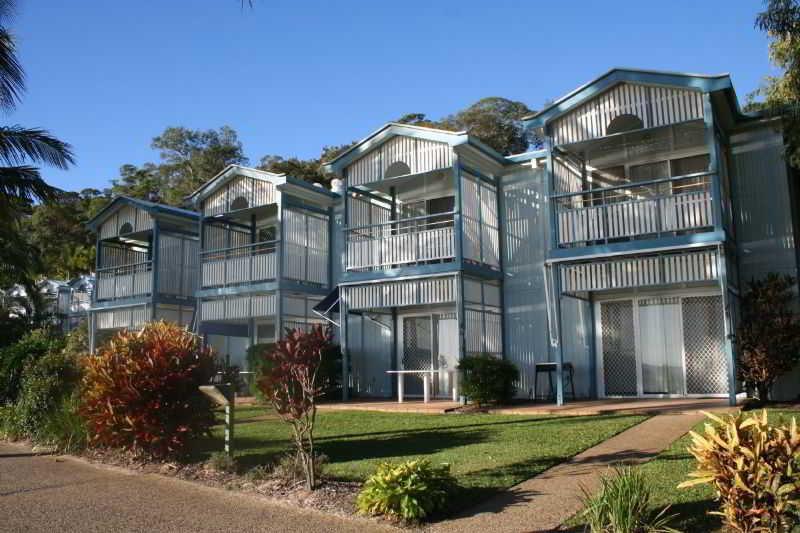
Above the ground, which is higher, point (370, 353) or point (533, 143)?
point (533, 143)

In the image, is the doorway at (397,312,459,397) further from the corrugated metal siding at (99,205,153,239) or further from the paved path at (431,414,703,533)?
the corrugated metal siding at (99,205,153,239)

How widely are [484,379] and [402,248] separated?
13.3 feet

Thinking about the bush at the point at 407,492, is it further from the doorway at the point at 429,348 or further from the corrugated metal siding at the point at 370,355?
the corrugated metal siding at the point at 370,355

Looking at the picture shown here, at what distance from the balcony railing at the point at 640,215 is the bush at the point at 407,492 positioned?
9.23 meters

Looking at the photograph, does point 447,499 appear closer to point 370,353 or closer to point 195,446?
point 195,446

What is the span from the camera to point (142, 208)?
Answer: 80.3ft

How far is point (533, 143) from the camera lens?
4266cm

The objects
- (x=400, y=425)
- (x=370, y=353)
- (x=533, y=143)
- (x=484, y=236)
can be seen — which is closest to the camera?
(x=400, y=425)

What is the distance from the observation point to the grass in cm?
852

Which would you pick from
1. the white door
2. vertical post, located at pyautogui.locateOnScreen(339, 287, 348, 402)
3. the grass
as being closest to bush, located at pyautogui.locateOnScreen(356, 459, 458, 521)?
the grass

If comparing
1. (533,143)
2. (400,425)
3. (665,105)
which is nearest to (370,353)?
(400,425)

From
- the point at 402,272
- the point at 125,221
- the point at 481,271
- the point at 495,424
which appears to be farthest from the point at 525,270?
the point at 125,221

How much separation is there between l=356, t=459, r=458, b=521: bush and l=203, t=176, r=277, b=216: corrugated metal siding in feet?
49.0

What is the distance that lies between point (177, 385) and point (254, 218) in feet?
43.6
